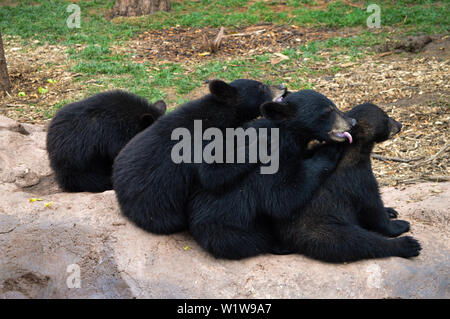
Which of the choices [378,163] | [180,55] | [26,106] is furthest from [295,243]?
[180,55]

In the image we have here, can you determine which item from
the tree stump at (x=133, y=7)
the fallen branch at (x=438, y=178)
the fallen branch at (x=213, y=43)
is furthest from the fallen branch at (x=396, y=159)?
the tree stump at (x=133, y=7)

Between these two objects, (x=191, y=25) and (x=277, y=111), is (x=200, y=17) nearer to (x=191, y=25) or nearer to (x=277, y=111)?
(x=191, y=25)

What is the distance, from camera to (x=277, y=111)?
4301 millimetres

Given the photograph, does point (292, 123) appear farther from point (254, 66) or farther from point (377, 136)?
point (254, 66)

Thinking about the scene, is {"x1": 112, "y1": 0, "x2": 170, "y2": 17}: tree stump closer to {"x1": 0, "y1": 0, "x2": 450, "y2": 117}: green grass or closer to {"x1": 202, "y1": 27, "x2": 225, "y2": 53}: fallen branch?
{"x1": 0, "y1": 0, "x2": 450, "y2": 117}: green grass

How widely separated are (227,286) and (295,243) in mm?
713

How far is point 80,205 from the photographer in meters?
4.75

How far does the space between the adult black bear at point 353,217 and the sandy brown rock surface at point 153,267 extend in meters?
0.11

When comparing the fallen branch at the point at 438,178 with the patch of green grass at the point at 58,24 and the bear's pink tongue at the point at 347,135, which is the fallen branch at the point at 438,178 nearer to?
the bear's pink tongue at the point at 347,135

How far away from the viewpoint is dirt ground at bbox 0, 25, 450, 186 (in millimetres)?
7016

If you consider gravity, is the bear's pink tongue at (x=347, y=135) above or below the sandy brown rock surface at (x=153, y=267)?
above

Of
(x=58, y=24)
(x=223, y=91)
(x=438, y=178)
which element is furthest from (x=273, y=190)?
(x=58, y=24)

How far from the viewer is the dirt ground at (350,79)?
7.02 m

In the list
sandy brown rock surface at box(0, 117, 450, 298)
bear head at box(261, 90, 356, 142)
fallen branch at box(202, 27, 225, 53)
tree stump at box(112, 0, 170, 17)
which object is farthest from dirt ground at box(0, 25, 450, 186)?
sandy brown rock surface at box(0, 117, 450, 298)
